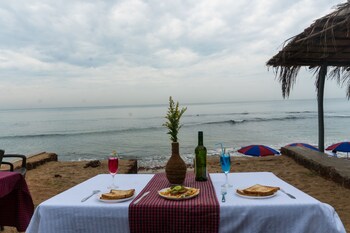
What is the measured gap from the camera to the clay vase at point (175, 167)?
1.81 meters

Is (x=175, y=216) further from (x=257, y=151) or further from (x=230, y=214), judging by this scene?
(x=257, y=151)

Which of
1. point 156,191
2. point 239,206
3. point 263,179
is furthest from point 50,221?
point 263,179

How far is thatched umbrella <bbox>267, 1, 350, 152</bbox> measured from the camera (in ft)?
13.6

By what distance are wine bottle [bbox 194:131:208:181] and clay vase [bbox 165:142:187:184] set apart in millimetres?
133

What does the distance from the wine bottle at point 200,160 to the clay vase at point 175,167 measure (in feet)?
0.44

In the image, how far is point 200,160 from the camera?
1.93 metres

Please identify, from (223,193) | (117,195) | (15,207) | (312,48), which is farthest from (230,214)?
(312,48)

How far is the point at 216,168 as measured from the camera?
655 cm

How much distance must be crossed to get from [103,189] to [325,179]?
14.6 ft

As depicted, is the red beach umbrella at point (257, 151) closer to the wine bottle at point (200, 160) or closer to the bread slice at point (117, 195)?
the wine bottle at point (200, 160)

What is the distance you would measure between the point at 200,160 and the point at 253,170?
14.9 ft

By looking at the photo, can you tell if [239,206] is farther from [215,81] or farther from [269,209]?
[215,81]

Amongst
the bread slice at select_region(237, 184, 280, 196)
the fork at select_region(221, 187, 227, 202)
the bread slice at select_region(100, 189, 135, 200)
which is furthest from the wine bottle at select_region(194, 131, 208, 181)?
the bread slice at select_region(100, 189, 135, 200)

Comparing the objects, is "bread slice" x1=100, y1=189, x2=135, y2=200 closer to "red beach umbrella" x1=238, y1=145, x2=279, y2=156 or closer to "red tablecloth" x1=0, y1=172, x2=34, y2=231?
"red tablecloth" x1=0, y1=172, x2=34, y2=231
